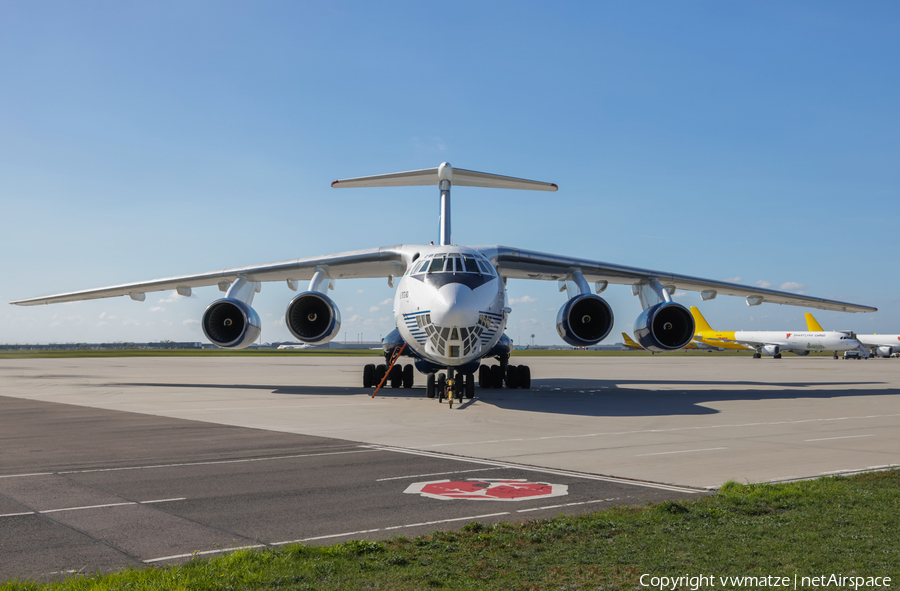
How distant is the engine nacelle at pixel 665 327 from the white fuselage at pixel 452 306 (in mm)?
4617

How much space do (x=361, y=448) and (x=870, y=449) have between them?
22.4 ft

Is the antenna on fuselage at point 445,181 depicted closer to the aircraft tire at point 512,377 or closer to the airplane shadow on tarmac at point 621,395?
the aircraft tire at point 512,377

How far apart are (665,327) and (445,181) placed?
7647 mm

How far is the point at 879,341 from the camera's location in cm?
6775

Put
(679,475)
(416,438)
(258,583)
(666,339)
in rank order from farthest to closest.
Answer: (666,339)
(416,438)
(679,475)
(258,583)

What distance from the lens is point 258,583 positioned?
12.1 feet

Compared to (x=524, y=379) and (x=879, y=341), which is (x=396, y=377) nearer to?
(x=524, y=379)

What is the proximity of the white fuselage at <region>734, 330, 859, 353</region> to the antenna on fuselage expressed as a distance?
49.7 m

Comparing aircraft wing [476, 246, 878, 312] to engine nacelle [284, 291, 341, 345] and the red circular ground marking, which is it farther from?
the red circular ground marking

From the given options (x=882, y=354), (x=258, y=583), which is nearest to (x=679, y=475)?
(x=258, y=583)

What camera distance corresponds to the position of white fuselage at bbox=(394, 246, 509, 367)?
13.9m

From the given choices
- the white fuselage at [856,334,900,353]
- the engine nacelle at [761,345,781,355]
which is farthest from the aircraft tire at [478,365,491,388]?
the white fuselage at [856,334,900,353]

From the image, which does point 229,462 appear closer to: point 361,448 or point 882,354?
point 361,448

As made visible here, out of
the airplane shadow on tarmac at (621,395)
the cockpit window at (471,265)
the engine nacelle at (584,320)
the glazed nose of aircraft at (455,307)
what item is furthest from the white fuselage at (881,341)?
the glazed nose of aircraft at (455,307)
